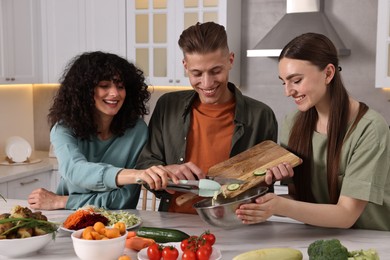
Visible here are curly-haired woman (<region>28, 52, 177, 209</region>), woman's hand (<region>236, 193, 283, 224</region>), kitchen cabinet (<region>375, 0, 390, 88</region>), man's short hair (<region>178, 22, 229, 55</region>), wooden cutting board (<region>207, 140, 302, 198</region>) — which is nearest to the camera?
woman's hand (<region>236, 193, 283, 224</region>)

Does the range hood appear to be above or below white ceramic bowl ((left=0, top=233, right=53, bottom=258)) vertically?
above

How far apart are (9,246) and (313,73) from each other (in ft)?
3.78

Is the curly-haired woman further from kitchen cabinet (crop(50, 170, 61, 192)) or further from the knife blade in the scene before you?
kitchen cabinet (crop(50, 170, 61, 192))

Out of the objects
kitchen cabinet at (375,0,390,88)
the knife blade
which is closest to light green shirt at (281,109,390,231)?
the knife blade

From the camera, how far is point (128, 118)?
8.61ft

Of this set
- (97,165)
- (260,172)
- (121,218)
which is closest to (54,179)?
(97,165)

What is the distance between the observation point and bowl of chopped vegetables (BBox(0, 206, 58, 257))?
6.09ft

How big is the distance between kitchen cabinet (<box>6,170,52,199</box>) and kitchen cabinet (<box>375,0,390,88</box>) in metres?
2.48

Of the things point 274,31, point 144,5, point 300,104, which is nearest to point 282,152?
point 300,104

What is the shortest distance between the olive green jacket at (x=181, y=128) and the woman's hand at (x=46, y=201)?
366mm

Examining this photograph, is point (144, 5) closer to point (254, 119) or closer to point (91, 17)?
point (91, 17)

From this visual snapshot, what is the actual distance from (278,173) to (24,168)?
2.73 meters

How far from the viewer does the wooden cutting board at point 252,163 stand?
6.73ft

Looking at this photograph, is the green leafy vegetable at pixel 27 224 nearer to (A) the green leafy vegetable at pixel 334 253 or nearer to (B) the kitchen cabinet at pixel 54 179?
(A) the green leafy vegetable at pixel 334 253
